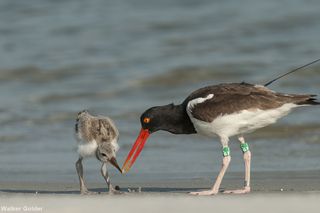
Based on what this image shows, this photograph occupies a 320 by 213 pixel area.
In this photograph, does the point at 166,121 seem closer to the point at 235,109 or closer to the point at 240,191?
the point at 235,109

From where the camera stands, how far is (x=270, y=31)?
18.0 m

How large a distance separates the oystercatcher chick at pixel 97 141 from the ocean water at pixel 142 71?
105cm

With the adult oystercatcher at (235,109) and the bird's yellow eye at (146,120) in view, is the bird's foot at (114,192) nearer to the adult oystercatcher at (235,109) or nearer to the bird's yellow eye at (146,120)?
the adult oystercatcher at (235,109)

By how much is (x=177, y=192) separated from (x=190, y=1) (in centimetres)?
1309

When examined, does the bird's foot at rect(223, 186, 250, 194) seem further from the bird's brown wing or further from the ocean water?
the ocean water

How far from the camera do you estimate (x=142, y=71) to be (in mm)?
15883

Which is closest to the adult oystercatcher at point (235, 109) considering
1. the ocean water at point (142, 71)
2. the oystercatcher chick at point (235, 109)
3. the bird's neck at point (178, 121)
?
the oystercatcher chick at point (235, 109)

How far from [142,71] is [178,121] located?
23.9 ft

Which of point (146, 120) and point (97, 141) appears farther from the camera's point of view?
point (146, 120)

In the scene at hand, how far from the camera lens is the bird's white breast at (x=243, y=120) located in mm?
8102
